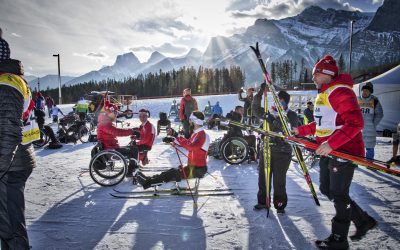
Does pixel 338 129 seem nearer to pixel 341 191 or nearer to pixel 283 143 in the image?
pixel 341 191

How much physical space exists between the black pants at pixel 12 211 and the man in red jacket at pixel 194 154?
2.41 meters

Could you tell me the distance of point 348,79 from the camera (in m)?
2.82

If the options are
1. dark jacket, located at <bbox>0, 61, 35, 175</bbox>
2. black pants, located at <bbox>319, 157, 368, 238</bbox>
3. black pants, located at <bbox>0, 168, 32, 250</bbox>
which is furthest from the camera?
black pants, located at <bbox>319, 157, 368, 238</bbox>

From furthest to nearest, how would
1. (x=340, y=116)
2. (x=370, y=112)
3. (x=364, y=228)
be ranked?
(x=370, y=112) < (x=364, y=228) < (x=340, y=116)

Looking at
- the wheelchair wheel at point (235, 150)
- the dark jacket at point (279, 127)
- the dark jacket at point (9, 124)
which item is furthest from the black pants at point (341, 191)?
the wheelchair wheel at point (235, 150)

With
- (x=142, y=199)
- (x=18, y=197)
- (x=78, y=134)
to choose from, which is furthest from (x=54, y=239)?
(x=78, y=134)

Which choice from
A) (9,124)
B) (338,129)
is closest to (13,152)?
(9,124)

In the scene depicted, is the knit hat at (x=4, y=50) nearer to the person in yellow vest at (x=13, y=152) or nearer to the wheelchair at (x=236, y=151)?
the person in yellow vest at (x=13, y=152)

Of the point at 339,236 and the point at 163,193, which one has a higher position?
the point at 339,236

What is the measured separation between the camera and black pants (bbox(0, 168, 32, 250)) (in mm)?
2377

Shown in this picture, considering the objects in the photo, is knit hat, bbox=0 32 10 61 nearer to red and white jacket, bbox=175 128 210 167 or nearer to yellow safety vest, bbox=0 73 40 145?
yellow safety vest, bbox=0 73 40 145

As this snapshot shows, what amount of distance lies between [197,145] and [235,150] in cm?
303

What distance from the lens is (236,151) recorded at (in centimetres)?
733


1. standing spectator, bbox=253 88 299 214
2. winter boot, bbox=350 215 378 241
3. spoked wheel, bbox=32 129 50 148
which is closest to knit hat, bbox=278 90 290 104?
standing spectator, bbox=253 88 299 214
